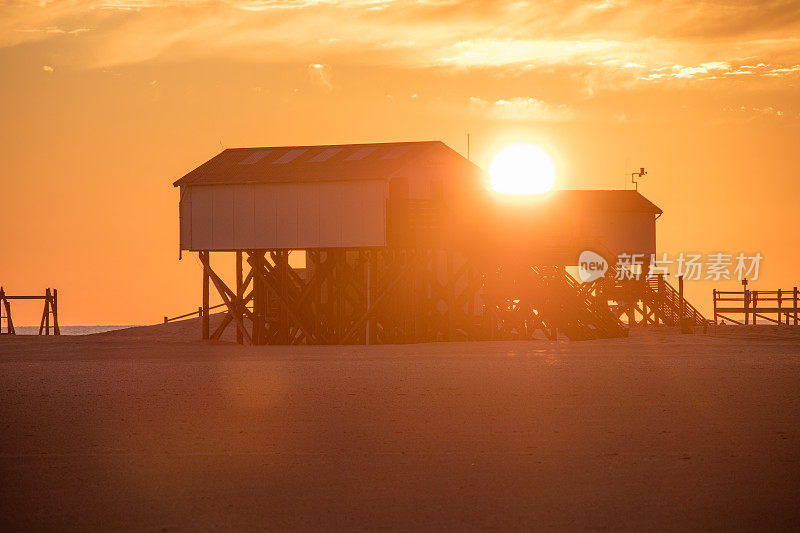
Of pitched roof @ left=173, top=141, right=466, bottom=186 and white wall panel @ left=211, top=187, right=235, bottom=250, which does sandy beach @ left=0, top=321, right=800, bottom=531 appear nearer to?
pitched roof @ left=173, top=141, right=466, bottom=186

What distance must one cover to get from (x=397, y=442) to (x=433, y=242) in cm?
2885

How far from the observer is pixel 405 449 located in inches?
530

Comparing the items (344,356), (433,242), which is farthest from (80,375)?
(433,242)

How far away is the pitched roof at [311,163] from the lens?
4247 cm

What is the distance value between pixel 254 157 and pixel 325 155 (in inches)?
125

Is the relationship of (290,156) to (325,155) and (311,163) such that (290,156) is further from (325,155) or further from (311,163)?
(311,163)

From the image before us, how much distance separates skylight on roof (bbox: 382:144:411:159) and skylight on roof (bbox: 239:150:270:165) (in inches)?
217

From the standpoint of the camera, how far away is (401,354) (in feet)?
106

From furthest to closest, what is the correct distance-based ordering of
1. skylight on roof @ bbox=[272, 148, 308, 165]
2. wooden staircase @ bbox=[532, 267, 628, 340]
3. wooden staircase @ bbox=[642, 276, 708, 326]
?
wooden staircase @ bbox=[642, 276, 708, 326] → skylight on roof @ bbox=[272, 148, 308, 165] → wooden staircase @ bbox=[532, 267, 628, 340]

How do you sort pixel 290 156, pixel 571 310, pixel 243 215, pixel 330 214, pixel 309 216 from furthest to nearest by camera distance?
1. pixel 290 156
2. pixel 243 215
3. pixel 309 216
4. pixel 330 214
5. pixel 571 310

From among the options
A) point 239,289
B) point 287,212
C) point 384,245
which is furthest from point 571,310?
point 239,289

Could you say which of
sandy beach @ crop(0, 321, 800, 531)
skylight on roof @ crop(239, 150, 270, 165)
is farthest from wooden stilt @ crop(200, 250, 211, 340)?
sandy beach @ crop(0, 321, 800, 531)

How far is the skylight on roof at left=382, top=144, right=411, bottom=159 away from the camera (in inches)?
1722

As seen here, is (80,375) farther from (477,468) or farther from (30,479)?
(477,468)
